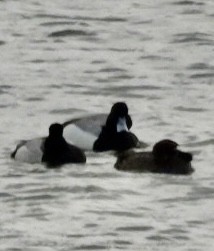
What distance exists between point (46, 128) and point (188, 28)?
6.53 m

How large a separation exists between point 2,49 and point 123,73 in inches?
89.3

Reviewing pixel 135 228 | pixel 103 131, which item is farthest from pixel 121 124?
pixel 135 228

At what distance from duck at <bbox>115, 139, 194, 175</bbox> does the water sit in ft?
0.42

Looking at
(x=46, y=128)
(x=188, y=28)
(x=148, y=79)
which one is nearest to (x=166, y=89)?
(x=148, y=79)

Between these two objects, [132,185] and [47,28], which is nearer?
[132,185]

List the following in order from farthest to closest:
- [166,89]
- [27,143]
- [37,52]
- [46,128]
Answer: [37,52], [166,89], [46,128], [27,143]

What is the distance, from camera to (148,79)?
79.3 ft

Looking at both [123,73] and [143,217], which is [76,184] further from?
[123,73]

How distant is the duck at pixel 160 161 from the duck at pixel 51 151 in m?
0.55

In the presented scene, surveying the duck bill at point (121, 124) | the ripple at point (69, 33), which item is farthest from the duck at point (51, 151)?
the ripple at point (69, 33)

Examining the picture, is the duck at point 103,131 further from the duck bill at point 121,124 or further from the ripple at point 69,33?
the ripple at point 69,33

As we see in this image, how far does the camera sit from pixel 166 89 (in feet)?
77.0

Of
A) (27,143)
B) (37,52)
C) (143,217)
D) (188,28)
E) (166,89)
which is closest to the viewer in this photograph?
(143,217)

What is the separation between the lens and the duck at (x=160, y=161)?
1962cm
